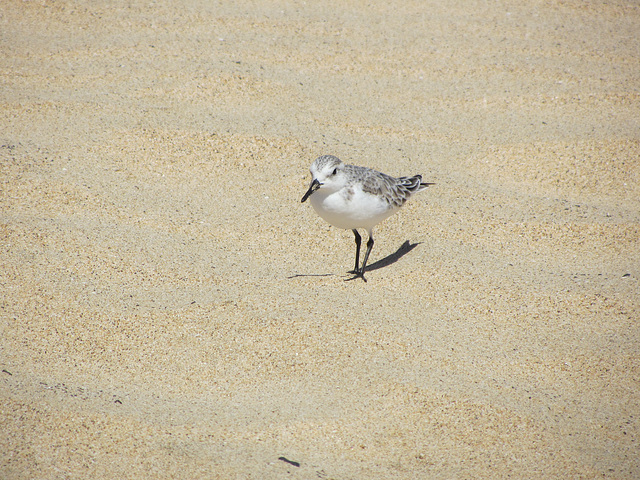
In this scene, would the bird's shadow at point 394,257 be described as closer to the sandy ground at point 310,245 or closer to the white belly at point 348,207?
the sandy ground at point 310,245

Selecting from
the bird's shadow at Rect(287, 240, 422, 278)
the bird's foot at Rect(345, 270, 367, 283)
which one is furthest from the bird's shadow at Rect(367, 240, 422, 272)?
the bird's foot at Rect(345, 270, 367, 283)

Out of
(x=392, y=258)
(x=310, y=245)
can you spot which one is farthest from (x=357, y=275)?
(x=310, y=245)

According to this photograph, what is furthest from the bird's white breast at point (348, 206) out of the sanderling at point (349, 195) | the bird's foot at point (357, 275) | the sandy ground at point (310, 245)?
the sandy ground at point (310, 245)

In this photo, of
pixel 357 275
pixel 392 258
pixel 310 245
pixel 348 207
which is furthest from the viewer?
pixel 310 245

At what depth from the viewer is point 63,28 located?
23.1 feet

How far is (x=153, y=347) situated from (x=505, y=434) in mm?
2184

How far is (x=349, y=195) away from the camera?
4035 millimetres

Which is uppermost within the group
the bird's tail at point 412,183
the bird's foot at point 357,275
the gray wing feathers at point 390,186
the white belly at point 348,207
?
the bird's tail at point 412,183

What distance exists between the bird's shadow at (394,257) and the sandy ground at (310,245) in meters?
0.03

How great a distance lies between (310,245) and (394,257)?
28.5 inches

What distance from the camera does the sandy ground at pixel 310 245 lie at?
3.05 m

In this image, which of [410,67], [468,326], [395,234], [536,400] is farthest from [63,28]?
[536,400]

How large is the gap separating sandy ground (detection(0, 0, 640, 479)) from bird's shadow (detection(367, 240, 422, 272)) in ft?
0.11

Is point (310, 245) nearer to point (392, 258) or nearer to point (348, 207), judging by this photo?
point (392, 258)
